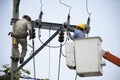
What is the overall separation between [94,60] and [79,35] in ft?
7.03

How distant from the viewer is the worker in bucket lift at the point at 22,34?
1270 cm

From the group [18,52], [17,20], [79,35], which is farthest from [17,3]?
[79,35]

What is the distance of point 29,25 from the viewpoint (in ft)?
41.8

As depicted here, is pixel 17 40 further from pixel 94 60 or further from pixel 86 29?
pixel 94 60

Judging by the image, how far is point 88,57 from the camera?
348 inches

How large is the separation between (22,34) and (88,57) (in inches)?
175

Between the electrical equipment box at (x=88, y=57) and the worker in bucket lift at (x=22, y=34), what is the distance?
12.0 ft

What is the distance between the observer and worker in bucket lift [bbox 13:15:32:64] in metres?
12.7

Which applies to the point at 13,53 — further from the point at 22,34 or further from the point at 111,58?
the point at 111,58

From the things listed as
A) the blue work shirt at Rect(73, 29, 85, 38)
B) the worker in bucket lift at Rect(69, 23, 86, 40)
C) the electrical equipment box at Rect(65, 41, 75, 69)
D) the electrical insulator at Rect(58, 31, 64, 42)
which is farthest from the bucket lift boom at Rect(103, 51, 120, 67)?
the electrical insulator at Rect(58, 31, 64, 42)

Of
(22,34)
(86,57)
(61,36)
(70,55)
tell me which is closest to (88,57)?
(86,57)

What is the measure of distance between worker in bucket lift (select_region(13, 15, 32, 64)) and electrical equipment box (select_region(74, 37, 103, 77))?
3.65 metres

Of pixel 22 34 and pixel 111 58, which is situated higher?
pixel 22 34

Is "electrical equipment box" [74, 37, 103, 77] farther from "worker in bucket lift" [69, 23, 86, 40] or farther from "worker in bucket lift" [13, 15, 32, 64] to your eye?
"worker in bucket lift" [13, 15, 32, 64]
